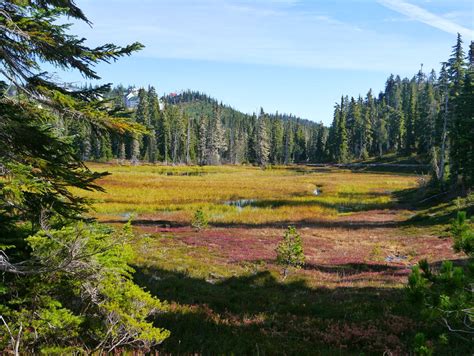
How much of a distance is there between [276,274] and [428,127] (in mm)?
87066

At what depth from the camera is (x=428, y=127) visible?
88875mm

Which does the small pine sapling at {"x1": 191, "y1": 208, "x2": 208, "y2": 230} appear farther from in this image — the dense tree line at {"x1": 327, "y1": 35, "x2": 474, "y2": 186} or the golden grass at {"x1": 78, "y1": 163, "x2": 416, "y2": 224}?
the dense tree line at {"x1": 327, "y1": 35, "x2": 474, "y2": 186}

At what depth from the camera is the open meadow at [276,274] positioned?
8234 mm

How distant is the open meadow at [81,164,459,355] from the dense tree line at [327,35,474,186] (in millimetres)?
8523

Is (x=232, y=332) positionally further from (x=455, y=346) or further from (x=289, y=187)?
(x=289, y=187)

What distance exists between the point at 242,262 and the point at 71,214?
42.0 ft

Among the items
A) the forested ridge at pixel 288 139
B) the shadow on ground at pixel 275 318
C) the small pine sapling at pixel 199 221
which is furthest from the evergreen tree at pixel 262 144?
the shadow on ground at pixel 275 318

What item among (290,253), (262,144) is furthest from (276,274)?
(262,144)

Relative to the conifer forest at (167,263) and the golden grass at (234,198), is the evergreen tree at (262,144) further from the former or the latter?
the conifer forest at (167,263)

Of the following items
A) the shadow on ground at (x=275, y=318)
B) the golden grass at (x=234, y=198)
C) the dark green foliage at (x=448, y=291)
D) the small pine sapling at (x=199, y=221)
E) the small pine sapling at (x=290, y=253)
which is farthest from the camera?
the golden grass at (x=234, y=198)

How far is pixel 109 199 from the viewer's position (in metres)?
40.1

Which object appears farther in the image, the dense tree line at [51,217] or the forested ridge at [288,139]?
the forested ridge at [288,139]

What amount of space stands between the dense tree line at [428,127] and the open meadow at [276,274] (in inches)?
336

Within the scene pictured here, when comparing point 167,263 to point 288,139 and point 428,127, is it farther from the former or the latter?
point 288,139
